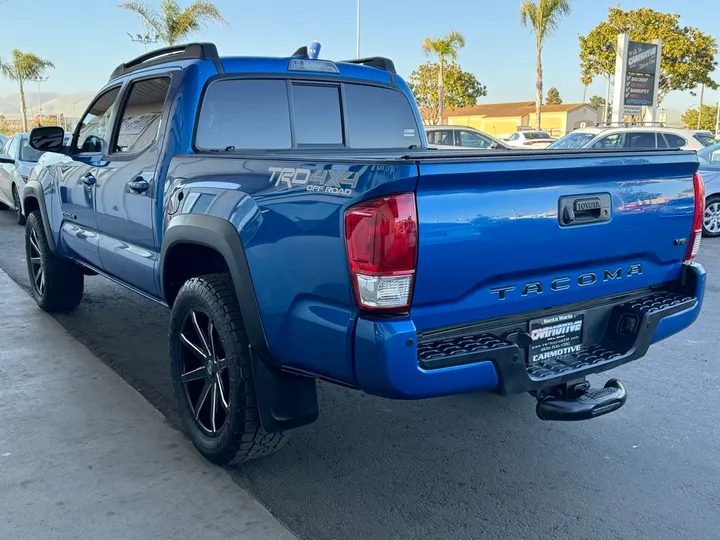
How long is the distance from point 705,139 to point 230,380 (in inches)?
497

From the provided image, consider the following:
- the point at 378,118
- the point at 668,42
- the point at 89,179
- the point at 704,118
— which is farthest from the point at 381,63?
the point at 704,118

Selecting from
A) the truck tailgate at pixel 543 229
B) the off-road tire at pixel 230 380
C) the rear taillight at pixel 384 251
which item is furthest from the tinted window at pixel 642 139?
the rear taillight at pixel 384 251

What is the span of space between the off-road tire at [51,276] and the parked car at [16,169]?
4801 mm

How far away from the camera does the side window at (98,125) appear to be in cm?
462

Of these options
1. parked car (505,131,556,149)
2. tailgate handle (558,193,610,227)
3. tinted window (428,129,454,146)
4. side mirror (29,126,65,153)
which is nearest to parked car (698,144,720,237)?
tinted window (428,129,454,146)

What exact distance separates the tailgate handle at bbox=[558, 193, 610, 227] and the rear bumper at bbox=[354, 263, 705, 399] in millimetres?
386

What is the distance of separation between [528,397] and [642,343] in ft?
4.41

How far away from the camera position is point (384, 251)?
2316 mm

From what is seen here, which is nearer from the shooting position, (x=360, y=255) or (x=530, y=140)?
(x=360, y=255)

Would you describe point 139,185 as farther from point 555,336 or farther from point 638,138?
point 638,138

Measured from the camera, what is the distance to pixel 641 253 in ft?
10.1

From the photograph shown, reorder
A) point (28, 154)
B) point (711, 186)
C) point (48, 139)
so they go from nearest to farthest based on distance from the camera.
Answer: point (48, 139)
point (711, 186)
point (28, 154)

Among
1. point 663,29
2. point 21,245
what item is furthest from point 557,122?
point 21,245

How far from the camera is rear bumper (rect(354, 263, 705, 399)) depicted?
235cm
